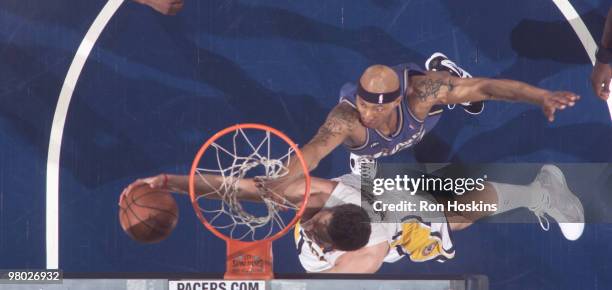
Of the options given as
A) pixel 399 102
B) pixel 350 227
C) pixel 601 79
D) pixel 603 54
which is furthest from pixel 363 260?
pixel 603 54

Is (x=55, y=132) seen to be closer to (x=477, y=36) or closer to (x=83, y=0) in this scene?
(x=83, y=0)

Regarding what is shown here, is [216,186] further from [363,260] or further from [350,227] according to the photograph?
[363,260]

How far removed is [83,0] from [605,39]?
408 cm

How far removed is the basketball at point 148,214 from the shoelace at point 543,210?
2.82 metres

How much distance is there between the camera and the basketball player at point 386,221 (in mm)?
6934

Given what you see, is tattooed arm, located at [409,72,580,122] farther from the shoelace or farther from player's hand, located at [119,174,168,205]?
player's hand, located at [119,174,168,205]

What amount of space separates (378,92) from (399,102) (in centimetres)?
18

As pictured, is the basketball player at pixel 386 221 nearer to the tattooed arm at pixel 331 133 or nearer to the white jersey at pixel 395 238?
the white jersey at pixel 395 238

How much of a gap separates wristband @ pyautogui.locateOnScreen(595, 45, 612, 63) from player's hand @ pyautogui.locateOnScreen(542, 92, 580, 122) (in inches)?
13.2

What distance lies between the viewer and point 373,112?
689 centimetres

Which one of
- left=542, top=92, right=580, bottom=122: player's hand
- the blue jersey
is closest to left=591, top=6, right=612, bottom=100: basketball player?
left=542, top=92, right=580, bottom=122: player's hand

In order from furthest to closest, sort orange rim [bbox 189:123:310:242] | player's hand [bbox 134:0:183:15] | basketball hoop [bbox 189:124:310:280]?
player's hand [bbox 134:0:183:15]
basketball hoop [bbox 189:124:310:280]
orange rim [bbox 189:123:310:242]

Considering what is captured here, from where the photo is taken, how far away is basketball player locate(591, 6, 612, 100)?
679 centimetres

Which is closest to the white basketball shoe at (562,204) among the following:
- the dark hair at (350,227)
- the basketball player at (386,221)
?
the basketball player at (386,221)
